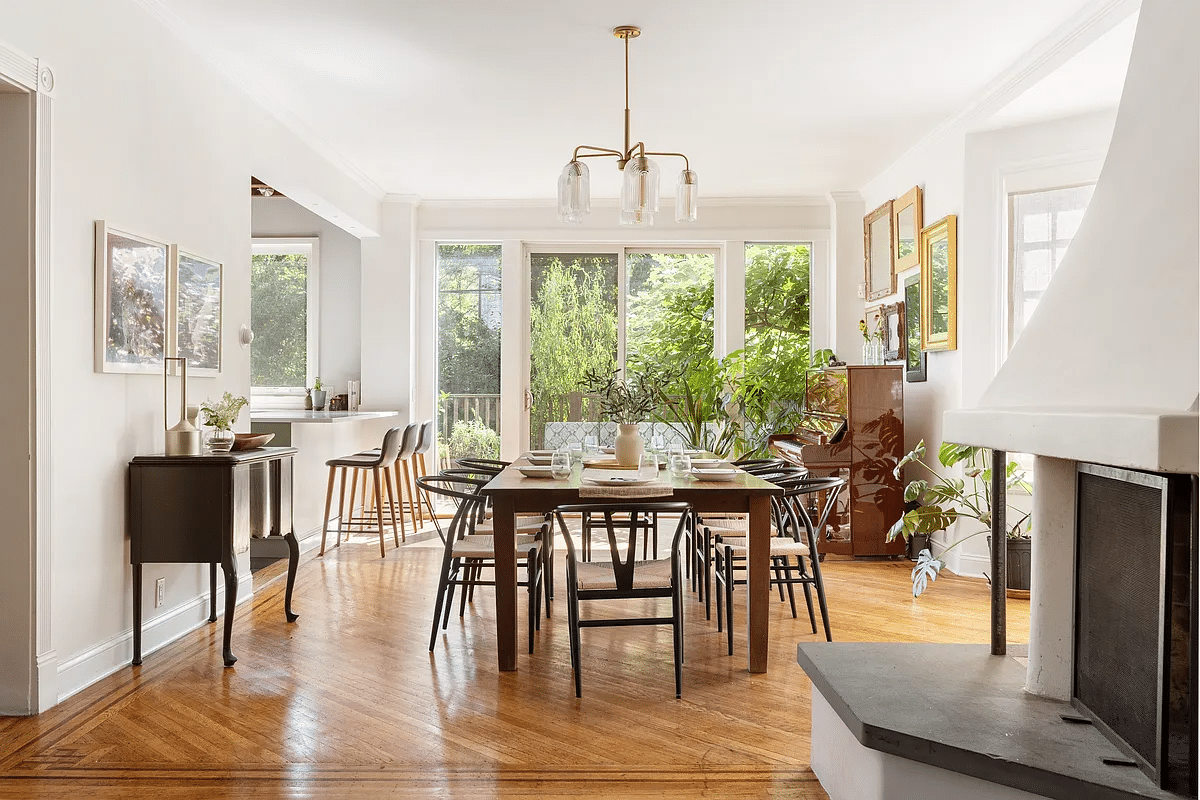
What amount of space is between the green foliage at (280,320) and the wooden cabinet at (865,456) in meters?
4.44

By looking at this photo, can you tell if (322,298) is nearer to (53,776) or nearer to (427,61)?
(427,61)

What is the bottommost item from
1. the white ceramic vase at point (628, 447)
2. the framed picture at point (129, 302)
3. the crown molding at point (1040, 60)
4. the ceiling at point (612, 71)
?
the white ceramic vase at point (628, 447)

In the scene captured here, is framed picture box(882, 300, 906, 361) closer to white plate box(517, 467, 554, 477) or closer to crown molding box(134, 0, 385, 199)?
white plate box(517, 467, 554, 477)

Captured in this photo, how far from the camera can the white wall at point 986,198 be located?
208 inches

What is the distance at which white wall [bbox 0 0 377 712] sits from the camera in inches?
133

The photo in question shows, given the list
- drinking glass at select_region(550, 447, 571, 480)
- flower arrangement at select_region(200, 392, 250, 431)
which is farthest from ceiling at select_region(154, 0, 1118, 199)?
drinking glass at select_region(550, 447, 571, 480)

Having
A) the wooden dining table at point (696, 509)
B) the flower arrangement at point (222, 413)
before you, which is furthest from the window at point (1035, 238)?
the flower arrangement at point (222, 413)

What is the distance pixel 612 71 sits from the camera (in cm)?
489

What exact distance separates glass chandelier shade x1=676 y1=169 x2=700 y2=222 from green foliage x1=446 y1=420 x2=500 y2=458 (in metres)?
4.11

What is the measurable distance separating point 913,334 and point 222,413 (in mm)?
4585

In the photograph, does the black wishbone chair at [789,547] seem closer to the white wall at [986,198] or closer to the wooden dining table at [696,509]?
the wooden dining table at [696,509]

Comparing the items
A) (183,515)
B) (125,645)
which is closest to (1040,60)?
(183,515)

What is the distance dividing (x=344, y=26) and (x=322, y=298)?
4.18 m

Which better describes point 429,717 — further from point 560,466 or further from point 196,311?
point 196,311
